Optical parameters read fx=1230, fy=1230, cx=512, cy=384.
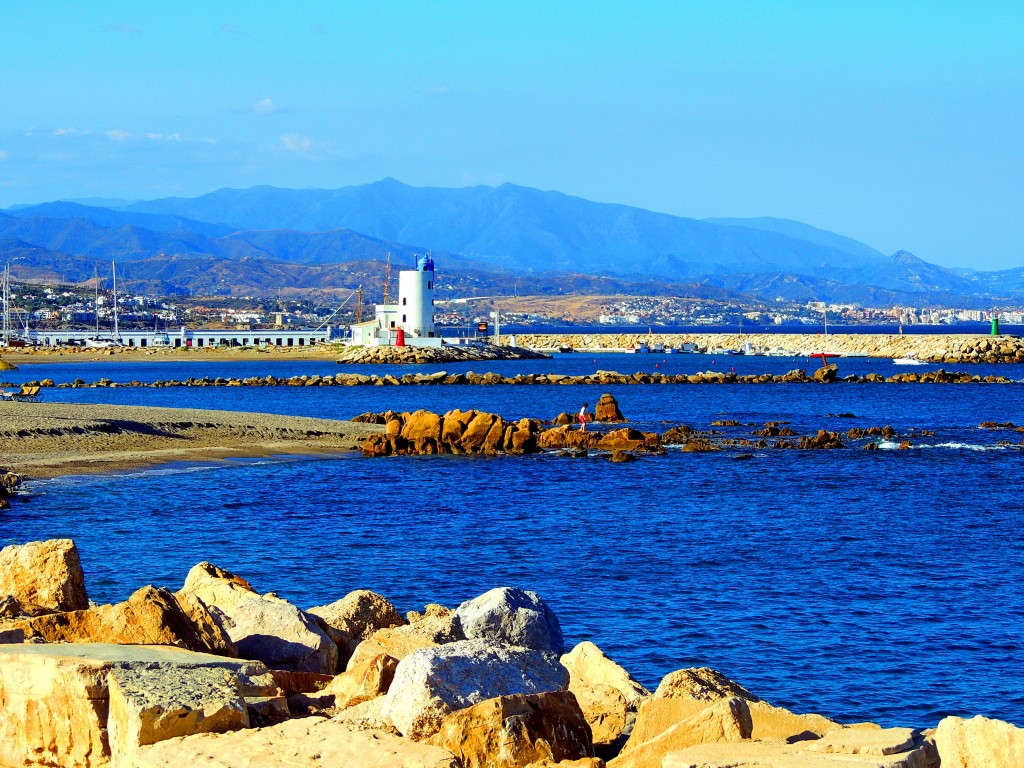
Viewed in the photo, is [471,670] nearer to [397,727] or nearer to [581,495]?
[397,727]

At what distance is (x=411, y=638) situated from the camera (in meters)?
9.69

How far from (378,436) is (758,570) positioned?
19833 mm

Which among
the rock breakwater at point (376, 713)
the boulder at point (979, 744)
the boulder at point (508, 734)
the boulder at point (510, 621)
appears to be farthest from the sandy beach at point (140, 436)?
the boulder at point (979, 744)

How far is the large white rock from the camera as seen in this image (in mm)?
7461

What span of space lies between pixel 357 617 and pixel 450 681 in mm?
3665

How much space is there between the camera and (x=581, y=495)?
2742cm

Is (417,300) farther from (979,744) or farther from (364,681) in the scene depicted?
(979,744)

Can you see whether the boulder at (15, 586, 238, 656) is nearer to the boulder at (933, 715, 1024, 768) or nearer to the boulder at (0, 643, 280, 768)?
the boulder at (0, 643, 280, 768)

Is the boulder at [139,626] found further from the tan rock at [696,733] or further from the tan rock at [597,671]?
the tan rock at [696,733]

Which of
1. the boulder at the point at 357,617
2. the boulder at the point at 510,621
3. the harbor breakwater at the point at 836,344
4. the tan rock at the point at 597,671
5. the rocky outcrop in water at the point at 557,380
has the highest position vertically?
the harbor breakwater at the point at 836,344

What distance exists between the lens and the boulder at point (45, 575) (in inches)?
429

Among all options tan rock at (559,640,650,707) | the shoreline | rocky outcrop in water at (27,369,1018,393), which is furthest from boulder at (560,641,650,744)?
the shoreline

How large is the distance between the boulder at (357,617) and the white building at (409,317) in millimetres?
89597

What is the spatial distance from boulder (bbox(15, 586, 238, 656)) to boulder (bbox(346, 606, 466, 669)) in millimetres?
1170
